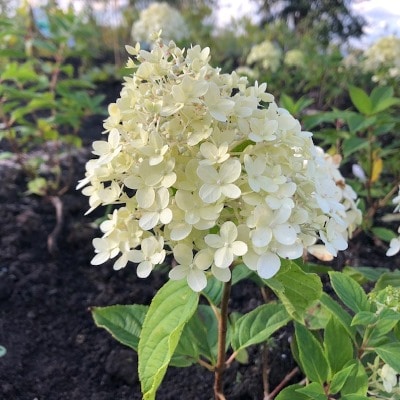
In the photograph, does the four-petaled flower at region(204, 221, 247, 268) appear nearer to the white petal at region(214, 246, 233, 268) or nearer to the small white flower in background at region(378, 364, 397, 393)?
the white petal at region(214, 246, 233, 268)

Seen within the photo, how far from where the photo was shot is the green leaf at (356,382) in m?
1.05

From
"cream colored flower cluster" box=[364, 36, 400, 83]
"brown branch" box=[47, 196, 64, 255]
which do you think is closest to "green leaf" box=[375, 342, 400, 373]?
"brown branch" box=[47, 196, 64, 255]

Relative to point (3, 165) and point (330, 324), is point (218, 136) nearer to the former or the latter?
point (330, 324)

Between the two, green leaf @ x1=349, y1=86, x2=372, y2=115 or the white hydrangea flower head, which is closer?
green leaf @ x1=349, y1=86, x2=372, y2=115

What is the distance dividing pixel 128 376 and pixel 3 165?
5.78 feet

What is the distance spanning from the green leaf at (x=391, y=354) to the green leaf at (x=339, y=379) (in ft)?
0.18

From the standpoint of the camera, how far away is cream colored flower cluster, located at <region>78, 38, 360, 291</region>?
873 millimetres

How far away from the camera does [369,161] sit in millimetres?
2078

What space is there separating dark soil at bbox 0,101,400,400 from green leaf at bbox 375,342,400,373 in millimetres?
544

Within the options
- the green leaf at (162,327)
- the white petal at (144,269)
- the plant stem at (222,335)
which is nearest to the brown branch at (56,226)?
the plant stem at (222,335)

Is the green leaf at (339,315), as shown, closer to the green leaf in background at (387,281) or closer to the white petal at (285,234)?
the green leaf in background at (387,281)

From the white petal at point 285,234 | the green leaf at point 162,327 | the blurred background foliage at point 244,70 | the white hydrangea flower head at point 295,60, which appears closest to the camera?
the white petal at point 285,234

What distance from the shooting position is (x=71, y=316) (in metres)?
1.90

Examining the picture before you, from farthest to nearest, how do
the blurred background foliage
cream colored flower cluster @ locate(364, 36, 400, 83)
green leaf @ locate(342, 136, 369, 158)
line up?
cream colored flower cluster @ locate(364, 36, 400, 83) → the blurred background foliage → green leaf @ locate(342, 136, 369, 158)
